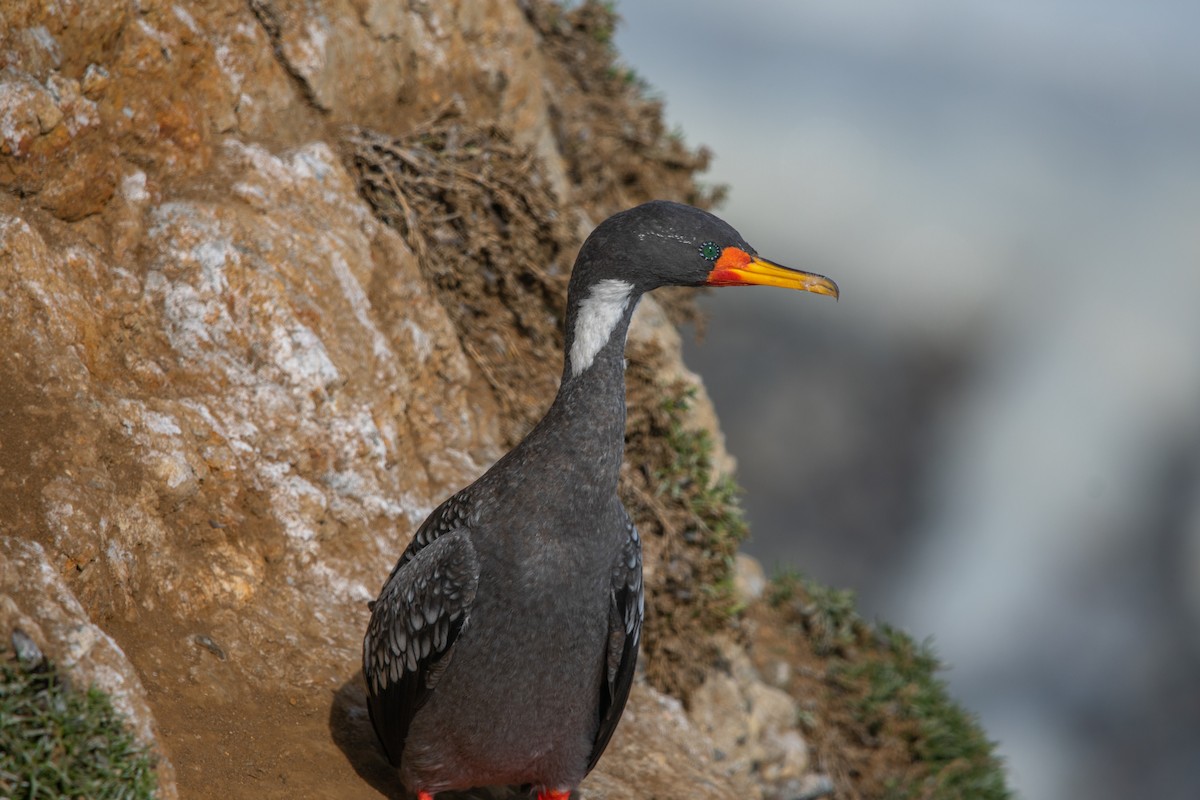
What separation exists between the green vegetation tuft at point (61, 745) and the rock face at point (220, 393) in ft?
0.38

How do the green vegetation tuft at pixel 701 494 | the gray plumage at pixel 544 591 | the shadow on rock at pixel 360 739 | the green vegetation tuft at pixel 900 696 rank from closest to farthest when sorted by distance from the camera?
the gray plumage at pixel 544 591, the shadow on rock at pixel 360 739, the green vegetation tuft at pixel 701 494, the green vegetation tuft at pixel 900 696

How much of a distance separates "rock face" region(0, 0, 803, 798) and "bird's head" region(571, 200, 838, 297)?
2.05 metres

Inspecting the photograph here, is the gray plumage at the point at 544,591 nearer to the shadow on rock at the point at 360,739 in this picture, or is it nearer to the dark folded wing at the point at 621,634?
the dark folded wing at the point at 621,634

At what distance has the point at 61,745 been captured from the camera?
3730mm

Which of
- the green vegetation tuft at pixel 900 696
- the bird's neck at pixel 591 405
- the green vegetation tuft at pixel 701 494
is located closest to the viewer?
the bird's neck at pixel 591 405

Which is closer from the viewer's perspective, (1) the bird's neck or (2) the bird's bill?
(1) the bird's neck

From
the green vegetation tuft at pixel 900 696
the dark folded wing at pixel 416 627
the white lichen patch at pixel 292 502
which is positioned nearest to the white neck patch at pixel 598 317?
the dark folded wing at pixel 416 627

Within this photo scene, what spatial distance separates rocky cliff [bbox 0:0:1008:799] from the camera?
488 centimetres

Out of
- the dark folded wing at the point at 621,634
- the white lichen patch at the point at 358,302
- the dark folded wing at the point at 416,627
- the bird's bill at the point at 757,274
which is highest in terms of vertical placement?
the bird's bill at the point at 757,274

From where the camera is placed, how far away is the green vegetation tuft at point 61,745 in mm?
3617

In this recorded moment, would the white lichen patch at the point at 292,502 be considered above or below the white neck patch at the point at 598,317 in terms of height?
below

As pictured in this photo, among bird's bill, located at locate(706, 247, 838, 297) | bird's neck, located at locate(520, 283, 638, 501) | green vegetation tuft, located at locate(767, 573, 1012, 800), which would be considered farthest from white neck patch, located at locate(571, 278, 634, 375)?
green vegetation tuft, located at locate(767, 573, 1012, 800)

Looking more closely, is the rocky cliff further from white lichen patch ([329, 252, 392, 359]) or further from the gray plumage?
the gray plumage

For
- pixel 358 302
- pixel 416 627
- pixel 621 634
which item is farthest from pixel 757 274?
pixel 358 302
